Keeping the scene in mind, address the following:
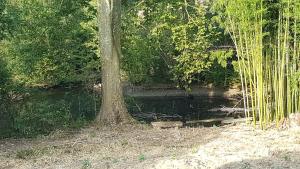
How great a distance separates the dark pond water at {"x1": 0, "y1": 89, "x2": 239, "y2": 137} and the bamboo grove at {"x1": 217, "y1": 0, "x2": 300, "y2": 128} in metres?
4.05

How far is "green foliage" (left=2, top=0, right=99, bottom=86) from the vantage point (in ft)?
53.6

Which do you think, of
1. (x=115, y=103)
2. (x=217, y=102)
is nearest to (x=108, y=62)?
(x=115, y=103)

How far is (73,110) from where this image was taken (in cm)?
1563

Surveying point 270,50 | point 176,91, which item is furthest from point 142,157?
point 176,91

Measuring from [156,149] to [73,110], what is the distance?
8.24 meters

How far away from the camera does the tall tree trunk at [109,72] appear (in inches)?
393

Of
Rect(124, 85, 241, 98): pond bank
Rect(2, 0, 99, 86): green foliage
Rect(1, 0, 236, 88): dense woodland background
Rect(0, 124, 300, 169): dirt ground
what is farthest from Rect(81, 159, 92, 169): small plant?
Rect(124, 85, 241, 98): pond bank

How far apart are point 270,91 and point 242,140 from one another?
81.6 inches

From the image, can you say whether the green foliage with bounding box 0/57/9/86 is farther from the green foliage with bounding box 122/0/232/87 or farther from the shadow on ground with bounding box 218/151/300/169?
the shadow on ground with bounding box 218/151/300/169

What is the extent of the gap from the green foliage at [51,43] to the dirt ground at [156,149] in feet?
21.5

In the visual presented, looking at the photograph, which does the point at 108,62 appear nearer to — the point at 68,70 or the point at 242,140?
the point at 242,140

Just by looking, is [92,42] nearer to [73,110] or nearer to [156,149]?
[73,110]

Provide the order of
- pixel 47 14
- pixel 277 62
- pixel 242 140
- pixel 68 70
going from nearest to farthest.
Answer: pixel 242 140
pixel 277 62
pixel 68 70
pixel 47 14

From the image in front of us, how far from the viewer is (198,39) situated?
59.4ft
